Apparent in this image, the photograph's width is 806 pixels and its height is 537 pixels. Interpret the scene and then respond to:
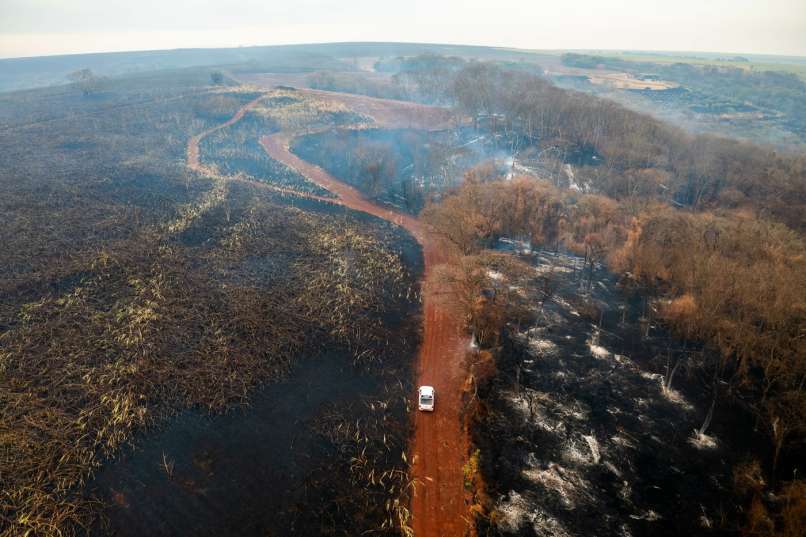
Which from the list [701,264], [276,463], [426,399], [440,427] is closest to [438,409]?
[426,399]

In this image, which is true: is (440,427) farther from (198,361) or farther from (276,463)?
(198,361)

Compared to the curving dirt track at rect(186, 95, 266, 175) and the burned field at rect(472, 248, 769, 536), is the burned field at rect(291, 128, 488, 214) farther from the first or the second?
the burned field at rect(472, 248, 769, 536)

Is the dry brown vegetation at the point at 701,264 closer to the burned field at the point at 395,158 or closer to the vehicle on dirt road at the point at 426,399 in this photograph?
the vehicle on dirt road at the point at 426,399

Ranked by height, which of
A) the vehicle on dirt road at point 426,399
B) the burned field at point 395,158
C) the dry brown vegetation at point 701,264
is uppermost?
the burned field at point 395,158

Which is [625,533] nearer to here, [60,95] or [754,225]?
[754,225]

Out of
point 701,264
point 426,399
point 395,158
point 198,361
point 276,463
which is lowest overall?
point 276,463

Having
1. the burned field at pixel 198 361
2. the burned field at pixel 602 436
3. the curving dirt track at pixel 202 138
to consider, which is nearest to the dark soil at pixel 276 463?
the burned field at pixel 198 361

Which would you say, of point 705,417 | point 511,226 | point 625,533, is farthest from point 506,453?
point 511,226
